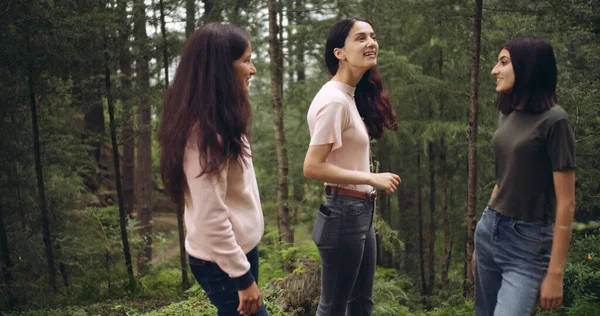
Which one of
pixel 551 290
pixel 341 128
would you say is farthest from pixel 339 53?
pixel 551 290

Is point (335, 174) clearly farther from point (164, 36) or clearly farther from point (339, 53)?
point (164, 36)

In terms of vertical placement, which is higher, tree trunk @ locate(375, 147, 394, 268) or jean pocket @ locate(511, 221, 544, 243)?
jean pocket @ locate(511, 221, 544, 243)

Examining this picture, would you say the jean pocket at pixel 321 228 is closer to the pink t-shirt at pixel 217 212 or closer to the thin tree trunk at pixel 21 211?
the pink t-shirt at pixel 217 212

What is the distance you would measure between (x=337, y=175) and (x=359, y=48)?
79 cm

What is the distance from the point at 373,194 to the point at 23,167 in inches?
299

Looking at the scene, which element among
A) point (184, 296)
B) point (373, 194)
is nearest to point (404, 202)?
point (184, 296)

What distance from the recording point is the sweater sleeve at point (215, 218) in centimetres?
222

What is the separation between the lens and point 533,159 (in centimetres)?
253

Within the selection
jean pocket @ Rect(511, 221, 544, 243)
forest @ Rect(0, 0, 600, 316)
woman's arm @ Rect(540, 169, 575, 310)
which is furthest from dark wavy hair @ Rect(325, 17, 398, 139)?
forest @ Rect(0, 0, 600, 316)

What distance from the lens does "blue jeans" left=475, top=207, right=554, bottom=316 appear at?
100 inches

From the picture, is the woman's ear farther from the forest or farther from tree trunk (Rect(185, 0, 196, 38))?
tree trunk (Rect(185, 0, 196, 38))

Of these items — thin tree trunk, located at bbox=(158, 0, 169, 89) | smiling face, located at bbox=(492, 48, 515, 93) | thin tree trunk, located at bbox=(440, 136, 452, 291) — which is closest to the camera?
smiling face, located at bbox=(492, 48, 515, 93)

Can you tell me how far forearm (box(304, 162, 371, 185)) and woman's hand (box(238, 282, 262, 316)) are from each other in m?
0.78

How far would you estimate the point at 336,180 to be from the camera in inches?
113
